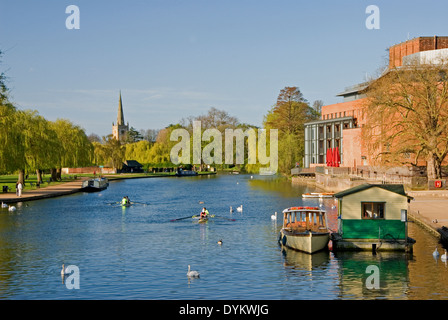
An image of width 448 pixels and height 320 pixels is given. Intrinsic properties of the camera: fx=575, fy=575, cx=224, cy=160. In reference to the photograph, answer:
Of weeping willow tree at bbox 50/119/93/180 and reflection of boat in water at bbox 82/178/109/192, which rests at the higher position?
weeping willow tree at bbox 50/119/93/180

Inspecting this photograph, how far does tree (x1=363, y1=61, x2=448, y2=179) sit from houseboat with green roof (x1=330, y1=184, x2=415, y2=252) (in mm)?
36803

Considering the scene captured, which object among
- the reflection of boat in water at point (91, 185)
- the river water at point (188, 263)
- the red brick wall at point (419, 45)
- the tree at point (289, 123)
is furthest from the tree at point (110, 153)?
the river water at point (188, 263)

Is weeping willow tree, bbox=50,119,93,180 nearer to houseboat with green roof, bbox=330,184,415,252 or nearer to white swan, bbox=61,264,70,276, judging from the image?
white swan, bbox=61,264,70,276

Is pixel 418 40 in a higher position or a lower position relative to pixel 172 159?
higher

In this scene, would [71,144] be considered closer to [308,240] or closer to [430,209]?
[430,209]

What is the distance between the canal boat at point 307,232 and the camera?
1347 inches

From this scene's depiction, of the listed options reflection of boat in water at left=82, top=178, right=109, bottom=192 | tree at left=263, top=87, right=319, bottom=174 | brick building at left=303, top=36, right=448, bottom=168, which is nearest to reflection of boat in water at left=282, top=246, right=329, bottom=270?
reflection of boat in water at left=82, top=178, right=109, bottom=192

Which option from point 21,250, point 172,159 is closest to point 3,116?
point 21,250

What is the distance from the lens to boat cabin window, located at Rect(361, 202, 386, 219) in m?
34.9

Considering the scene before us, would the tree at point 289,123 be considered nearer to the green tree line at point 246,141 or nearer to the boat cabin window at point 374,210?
the green tree line at point 246,141

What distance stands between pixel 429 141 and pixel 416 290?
151 feet
